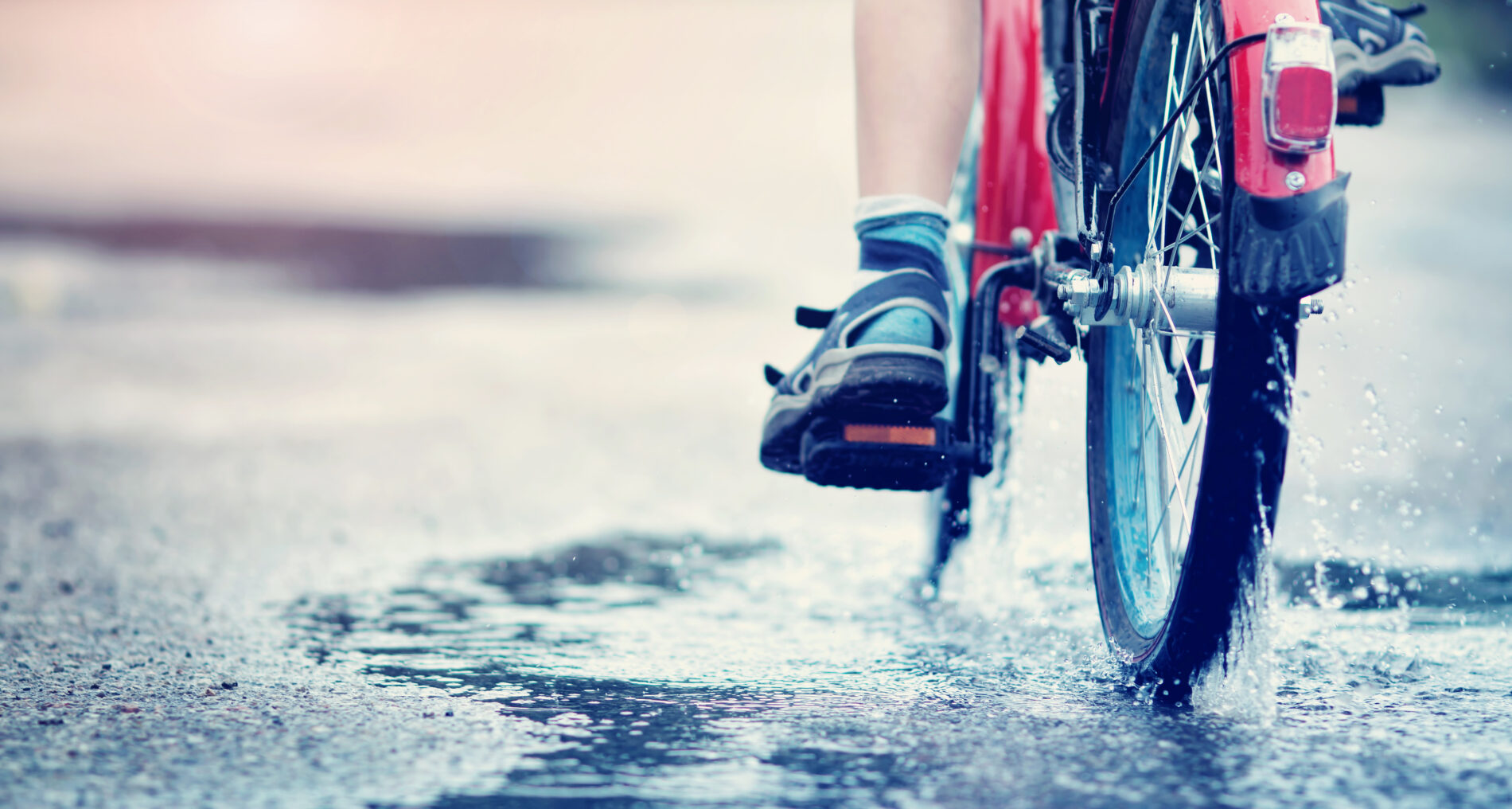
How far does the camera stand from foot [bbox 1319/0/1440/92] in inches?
82.1

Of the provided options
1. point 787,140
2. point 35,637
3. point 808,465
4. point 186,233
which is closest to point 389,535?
point 35,637

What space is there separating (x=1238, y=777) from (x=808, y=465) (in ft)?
2.40

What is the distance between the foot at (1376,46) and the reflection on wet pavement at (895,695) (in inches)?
29.0

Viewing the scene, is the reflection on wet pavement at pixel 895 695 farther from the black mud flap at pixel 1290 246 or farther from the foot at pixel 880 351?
the black mud flap at pixel 1290 246

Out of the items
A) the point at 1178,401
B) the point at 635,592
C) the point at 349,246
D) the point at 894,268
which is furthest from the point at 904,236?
the point at 349,246

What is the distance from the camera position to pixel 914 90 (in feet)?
6.82

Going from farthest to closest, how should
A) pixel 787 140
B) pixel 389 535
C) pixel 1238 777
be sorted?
pixel 787 140
pixel 389 535
pixel 1238 777

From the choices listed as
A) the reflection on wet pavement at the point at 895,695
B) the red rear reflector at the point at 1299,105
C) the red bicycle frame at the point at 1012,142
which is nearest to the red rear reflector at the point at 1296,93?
the red rear reflector at the point at 1299,105

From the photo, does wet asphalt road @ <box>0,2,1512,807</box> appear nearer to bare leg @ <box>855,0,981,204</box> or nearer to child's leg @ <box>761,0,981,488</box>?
child's leg @ <box>761,0,981,488</box>

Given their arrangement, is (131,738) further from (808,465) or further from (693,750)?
(808,465)

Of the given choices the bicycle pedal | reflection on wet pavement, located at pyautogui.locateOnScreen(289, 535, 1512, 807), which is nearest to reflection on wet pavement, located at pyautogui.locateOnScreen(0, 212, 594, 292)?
reflection on wet pavement, located at pyautogui.locateOnScreen(289, 535, 1512, 807)

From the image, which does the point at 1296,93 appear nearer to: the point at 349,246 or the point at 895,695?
the point at 895,695

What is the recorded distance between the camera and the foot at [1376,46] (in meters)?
2.09

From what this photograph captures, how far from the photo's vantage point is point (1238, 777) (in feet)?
4.44
